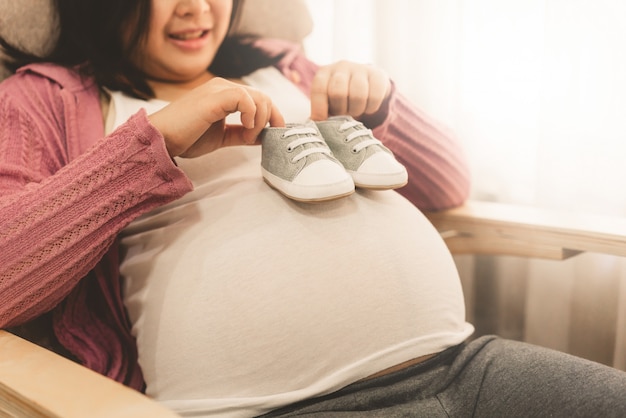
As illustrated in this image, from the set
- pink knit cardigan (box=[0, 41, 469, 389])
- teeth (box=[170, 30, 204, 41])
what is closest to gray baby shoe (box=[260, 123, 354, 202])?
pink knit cardigan (box=[0, 41, 469, 389])

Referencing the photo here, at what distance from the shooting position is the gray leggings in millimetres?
723

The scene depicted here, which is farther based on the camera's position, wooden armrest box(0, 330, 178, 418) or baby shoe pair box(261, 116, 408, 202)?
baby shoe pair box(261, 116, 408, 202)

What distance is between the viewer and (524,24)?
1.14 meters

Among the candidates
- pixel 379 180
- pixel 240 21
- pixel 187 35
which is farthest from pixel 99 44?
A: pixel 379 180

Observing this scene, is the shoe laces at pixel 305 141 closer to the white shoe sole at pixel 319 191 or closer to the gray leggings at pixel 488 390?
the white shoe sole at pixel 319 191

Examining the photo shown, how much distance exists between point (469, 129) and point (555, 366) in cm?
59

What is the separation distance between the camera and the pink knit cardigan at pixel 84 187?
2.36 ft

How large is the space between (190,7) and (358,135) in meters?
0.32

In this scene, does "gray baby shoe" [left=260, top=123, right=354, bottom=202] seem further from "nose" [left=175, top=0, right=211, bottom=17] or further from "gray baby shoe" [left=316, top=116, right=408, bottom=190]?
"nose" [left=175, top=0, right=211, bottom=17]

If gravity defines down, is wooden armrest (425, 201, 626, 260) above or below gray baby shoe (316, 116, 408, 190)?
below

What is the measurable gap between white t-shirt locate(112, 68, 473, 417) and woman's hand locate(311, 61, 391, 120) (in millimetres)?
163


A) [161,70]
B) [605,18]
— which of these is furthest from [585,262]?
[161,70]

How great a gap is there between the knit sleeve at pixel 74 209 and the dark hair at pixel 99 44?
9.7 inches

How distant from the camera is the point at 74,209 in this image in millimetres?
722
